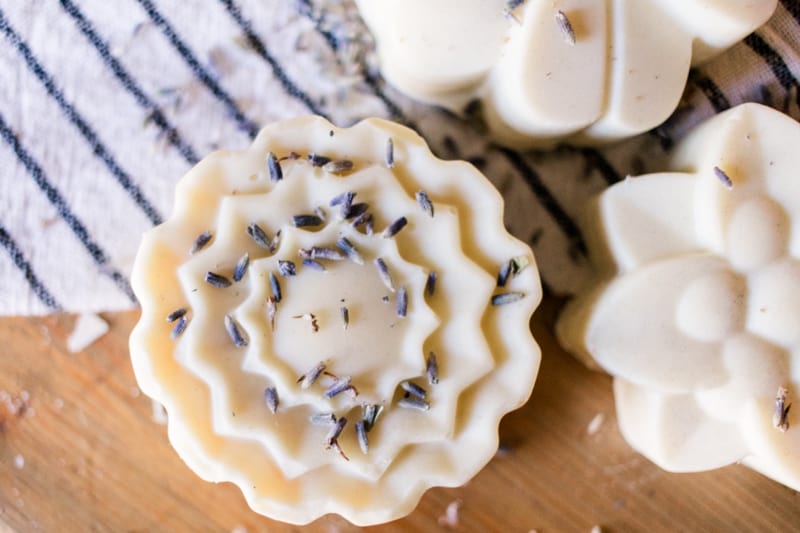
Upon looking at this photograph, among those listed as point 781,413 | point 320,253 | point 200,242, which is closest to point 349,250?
point 320,253

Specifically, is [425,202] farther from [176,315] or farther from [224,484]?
[224,484]

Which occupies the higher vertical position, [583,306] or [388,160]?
[388,160]

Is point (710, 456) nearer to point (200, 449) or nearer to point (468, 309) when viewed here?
point (468, 309)

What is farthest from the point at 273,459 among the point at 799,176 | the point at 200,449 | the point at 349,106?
the point at 799,176

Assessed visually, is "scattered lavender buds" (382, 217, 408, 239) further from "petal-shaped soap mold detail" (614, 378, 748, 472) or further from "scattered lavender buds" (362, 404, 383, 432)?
"petal-shaped soap mold detail" (614, 378, 748, 472)

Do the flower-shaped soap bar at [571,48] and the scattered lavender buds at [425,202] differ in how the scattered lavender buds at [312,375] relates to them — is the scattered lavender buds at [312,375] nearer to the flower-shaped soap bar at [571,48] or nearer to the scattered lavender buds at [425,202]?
the scattered lavender buds at [425,202]
